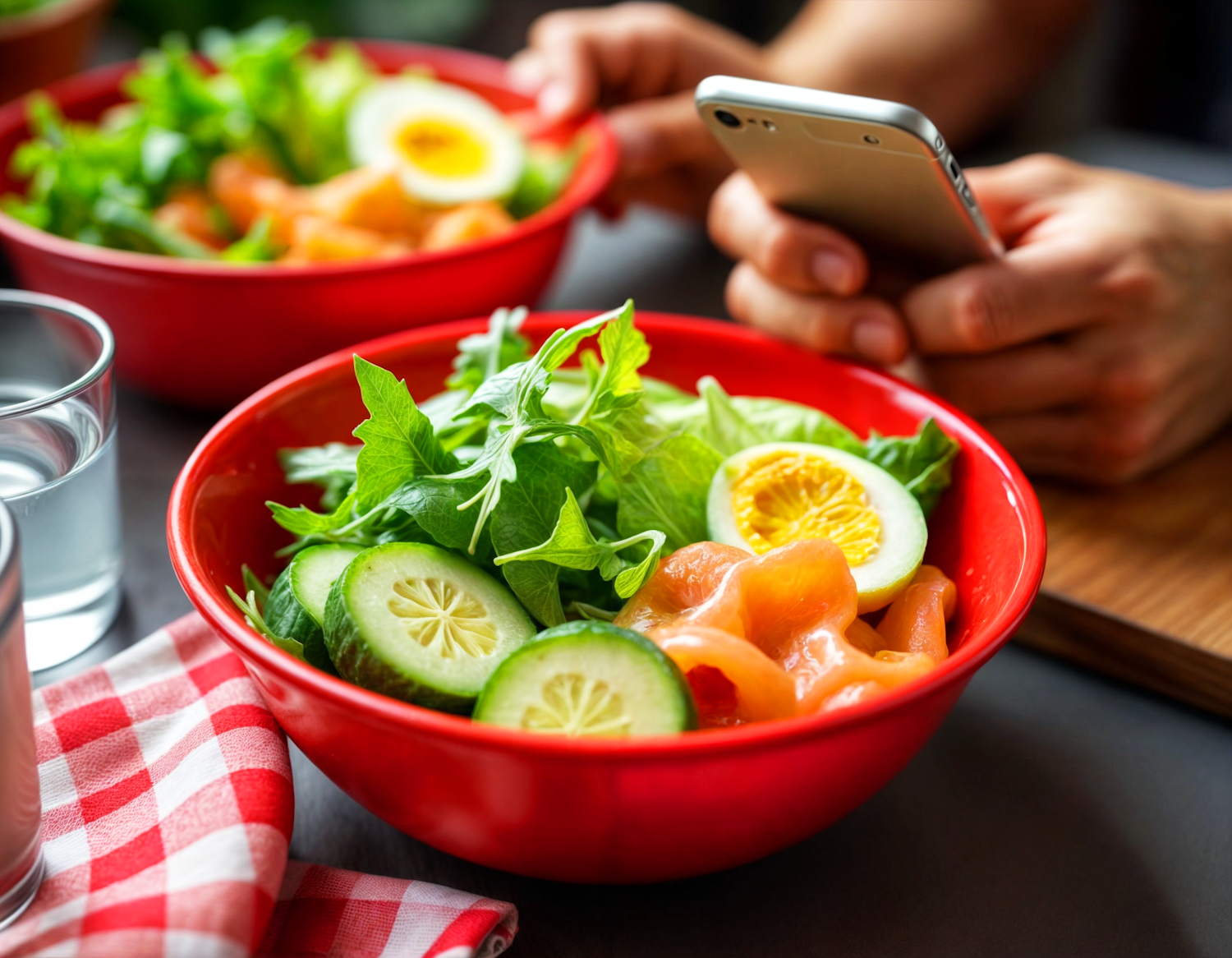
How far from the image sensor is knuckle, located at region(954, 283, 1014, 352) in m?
1.35

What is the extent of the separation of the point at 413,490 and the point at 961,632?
53 centimetres

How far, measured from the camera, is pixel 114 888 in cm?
84

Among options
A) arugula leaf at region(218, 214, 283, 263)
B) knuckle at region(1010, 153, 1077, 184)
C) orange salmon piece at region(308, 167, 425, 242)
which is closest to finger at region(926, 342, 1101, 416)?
knuckle at region(1010, 153, 1077, 184)

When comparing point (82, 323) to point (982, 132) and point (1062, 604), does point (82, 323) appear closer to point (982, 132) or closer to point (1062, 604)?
point (1062, 604)

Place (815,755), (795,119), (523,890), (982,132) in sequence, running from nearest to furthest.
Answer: (815,755)
(523,890)
(795,119)
(982,132)

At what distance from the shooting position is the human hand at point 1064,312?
138 cm

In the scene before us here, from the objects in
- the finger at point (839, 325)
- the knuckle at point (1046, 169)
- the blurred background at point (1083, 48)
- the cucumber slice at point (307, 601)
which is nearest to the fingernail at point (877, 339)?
the finger at point (839, 325)

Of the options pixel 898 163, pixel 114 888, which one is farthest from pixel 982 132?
pixel 114 888

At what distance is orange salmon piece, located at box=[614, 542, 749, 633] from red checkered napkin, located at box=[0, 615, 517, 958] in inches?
10.1

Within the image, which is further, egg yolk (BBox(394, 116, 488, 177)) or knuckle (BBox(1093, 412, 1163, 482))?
egg yolk (BBox(394, 116, 488, 177))

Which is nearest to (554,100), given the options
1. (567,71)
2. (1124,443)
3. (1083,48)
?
(567,71)

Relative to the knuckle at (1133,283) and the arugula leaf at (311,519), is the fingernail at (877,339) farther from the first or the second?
the arugula leaf at (311,519)

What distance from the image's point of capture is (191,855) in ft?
2.77

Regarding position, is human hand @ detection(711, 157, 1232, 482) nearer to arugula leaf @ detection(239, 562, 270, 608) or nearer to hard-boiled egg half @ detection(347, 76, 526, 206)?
hard-boiled egg half @ detection(347, 76, 526, 206)
